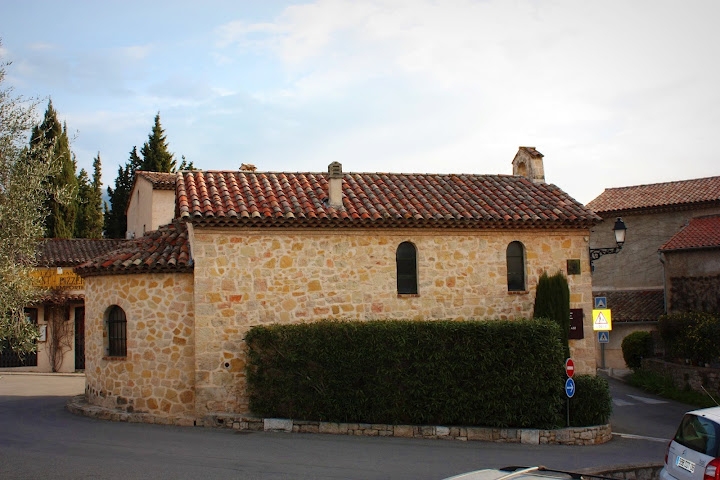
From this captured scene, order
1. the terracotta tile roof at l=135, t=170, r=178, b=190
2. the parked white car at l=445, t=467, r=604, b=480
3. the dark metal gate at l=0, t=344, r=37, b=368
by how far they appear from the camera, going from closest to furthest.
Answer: the parked white car at l=445, t=467, r=604, b=480
the terracotta tile roof at l=135, t=170, r=178, b=190
the dark metal gate at l=0, t=344, r=37, b=368

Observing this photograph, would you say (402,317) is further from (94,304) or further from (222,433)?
(94,304)

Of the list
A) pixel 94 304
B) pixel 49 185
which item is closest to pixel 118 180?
pixel 94 304

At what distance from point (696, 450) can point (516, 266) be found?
9.99m

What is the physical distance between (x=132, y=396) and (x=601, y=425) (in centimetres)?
1201

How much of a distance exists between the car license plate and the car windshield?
209mm

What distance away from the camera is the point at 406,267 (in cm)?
1870

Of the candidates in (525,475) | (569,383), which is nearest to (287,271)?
(569,383)

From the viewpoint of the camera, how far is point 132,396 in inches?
685

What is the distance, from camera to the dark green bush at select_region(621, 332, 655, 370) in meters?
31.4

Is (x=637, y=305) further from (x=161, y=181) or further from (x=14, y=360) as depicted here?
(x=14, y=360)

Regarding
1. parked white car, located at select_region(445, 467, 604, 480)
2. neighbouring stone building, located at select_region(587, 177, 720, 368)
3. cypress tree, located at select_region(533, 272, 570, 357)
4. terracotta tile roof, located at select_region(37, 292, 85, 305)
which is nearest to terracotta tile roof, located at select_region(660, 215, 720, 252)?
neighbouring stone building, located at select_region(587, 177, 720, 368)

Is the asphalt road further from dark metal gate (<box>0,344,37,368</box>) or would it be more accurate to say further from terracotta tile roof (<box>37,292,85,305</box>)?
dark metal gate (<box>0,344,37,368</box>)

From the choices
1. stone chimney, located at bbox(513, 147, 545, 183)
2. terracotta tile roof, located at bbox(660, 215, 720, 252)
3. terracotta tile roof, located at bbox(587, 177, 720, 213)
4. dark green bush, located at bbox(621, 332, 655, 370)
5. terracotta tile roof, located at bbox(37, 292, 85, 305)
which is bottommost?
dark green bush, located at bbox(621, 332, 655, 370)

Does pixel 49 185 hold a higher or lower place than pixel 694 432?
higher
